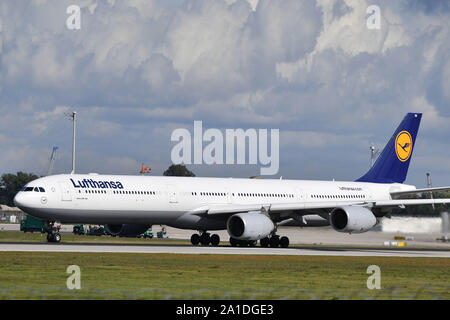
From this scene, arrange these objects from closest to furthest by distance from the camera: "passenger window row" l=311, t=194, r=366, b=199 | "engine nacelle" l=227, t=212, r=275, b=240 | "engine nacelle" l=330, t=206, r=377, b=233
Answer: "engine nacelle" l=330, t=206, r=377, b=233 < "engine nacelle" l=227, t=212, r=275, b=240 < "passenger window row" l=311, t=194, r=366, b=199

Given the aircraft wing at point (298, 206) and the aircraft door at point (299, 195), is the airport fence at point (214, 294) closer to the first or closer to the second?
the aircraft wing at point (298, 206)

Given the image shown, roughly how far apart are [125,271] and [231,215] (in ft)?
87.2

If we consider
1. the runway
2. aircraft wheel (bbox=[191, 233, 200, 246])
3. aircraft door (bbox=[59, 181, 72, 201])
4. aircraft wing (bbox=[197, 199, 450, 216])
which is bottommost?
the runway

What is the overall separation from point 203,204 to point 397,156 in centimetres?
2122

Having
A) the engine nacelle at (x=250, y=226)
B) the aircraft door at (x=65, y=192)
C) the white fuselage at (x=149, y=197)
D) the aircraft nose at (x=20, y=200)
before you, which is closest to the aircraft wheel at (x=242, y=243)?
the white fuselage at (x=149, y=197)

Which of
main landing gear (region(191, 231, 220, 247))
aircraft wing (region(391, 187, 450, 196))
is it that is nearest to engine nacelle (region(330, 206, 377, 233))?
aircraft wing (region(391, 187, 450, 196))

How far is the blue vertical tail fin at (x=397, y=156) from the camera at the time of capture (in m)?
73.0

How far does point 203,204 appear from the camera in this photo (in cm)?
6094

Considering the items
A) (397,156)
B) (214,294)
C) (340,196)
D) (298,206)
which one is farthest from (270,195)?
(214,294)

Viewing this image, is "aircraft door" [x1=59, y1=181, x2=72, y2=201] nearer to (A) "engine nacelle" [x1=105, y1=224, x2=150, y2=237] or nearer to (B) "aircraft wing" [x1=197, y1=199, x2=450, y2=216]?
(A) "engine nacelle" [x1=105, y1=224, x2=150, y2=237]

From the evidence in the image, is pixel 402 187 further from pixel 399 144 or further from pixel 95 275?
pixel 95 275

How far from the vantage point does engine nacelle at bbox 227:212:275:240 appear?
57.1 m

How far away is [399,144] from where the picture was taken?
73812 mm

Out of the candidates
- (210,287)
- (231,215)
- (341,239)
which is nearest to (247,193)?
(231,215)
